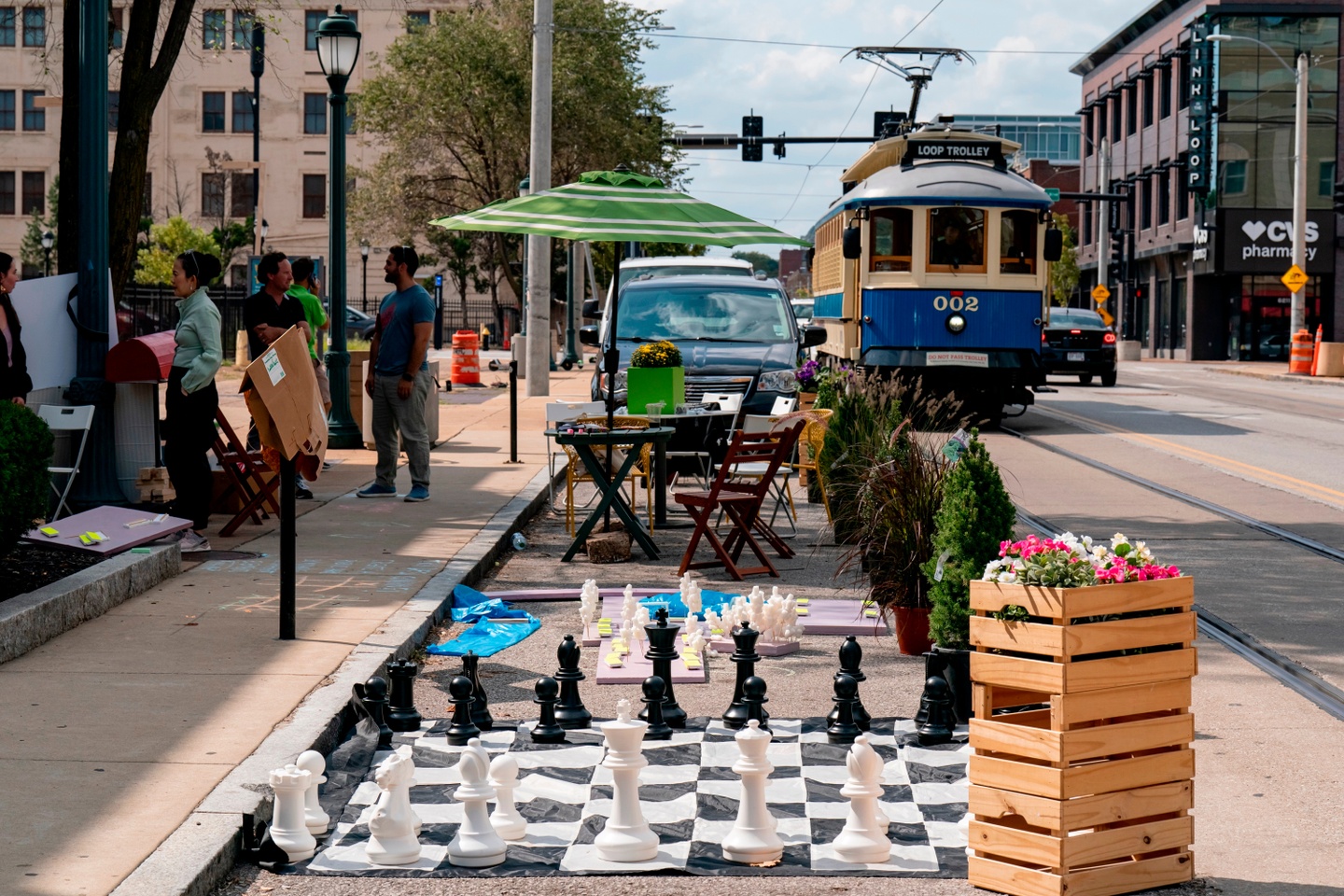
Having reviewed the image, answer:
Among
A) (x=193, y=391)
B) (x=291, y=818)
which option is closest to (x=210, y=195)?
(x=193, y=391)

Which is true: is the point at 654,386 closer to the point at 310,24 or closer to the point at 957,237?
the point at 957,237

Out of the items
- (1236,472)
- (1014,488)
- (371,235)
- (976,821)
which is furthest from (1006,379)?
(371,235)

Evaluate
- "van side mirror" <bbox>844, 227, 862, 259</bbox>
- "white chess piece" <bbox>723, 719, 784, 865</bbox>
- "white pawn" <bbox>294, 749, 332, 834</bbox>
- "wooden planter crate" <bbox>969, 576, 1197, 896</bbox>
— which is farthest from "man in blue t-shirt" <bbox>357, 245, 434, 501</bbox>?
"van side mirror" <bbox>844, 227, 862, 259</bbox>

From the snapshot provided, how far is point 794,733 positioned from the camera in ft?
20.4

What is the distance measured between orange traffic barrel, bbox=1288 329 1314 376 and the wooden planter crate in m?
43.5

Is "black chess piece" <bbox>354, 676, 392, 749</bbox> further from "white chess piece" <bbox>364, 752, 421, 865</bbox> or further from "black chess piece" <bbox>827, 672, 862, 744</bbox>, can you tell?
"black chess piece" <bbox>827, 672, 862, 744</bbox>

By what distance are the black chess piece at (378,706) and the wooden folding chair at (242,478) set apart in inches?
195

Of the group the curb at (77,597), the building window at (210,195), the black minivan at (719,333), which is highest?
the building window at (210,195)

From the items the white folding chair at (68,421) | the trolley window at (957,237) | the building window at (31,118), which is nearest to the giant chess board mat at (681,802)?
the white folding chair at (68,421)

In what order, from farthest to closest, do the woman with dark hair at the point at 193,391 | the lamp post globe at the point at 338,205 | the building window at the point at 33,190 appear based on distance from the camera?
the building window at the point at 33,190 → the lamp post globe at the point at 338,205 → the woman with dark hair at the point at 193,391

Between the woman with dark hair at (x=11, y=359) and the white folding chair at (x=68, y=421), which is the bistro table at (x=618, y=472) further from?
the woman with dark hair at (x=11, y=359)

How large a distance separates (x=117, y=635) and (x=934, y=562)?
3.96m

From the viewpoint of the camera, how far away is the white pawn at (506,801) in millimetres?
4902

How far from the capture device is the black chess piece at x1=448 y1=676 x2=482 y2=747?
5973 mm
